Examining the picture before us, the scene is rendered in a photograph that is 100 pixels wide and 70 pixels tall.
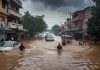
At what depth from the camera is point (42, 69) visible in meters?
15.5

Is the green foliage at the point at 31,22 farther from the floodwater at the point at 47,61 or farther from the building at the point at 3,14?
the floodwater at the point at 47,61

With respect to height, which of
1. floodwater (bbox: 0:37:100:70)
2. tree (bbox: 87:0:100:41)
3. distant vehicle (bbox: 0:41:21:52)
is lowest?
floodwater (bbox: 0:37:100:70)

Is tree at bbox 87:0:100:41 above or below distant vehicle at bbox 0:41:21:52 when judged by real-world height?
above

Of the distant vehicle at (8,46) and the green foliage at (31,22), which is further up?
the green foliage at (31,22)

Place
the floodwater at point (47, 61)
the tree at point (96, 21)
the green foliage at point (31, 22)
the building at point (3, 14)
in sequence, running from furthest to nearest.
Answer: the green foliage at point (31, 22) < the tree at point (96, 21) < the building at point (3, 14) < the floodwater at point (47, 61)

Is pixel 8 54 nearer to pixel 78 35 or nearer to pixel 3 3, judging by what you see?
pixel 3 3

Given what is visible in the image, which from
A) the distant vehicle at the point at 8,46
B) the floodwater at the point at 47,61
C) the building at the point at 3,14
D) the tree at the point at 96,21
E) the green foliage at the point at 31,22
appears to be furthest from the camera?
the green foliage at the point at 31,22

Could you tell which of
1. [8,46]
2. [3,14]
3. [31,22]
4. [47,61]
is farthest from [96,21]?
[31,22]

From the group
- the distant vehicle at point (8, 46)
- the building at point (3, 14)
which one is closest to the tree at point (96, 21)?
the building at point (3, 14)

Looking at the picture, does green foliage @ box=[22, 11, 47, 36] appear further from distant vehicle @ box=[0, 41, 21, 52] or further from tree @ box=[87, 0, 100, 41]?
distant vehicle @ box=[0, 41, 21, 52]

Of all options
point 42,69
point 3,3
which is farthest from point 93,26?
point 42,69

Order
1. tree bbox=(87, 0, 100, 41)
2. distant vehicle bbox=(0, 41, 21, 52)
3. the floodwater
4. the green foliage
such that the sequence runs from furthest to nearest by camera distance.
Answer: the green foliage → tree bbox=(87, 0, 100, 41) → distant vehicle bbox=(0, 41, 21, 52) → the floodwater

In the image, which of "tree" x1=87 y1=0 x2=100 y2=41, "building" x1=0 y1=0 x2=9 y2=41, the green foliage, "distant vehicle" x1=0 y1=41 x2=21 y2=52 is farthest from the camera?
the green foliage

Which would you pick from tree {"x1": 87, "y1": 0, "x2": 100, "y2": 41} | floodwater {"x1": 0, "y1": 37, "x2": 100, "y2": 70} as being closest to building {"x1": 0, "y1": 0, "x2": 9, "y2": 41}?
floodwater {"x1": 0, "y1": 37, "x2": 100, "y2": 70}
